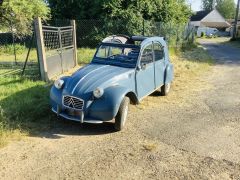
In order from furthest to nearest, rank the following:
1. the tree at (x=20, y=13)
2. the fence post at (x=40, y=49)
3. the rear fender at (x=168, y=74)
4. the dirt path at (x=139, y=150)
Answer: the tree at (x=20, y=13) < the fence post at (x=40, y=49) < the rear fender at (x=168, y=74) < the dirt path at (x=139, y=150)

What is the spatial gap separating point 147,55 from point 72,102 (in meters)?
2.42

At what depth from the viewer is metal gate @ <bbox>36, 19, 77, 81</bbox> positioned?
903 centimetres

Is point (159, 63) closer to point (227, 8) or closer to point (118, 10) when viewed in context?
point (118, 10)

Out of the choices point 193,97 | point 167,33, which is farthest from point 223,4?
point 193,97

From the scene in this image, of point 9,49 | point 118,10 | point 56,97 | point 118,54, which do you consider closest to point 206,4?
point 118,10

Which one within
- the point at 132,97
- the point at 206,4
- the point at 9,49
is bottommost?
the point at 132,97

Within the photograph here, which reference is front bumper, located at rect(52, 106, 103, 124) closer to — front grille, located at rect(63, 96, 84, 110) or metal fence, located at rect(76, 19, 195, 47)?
front grille, located at rect(63, 96, 84, 110)

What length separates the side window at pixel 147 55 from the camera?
6.91 metres

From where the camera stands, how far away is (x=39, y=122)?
6.01 metres

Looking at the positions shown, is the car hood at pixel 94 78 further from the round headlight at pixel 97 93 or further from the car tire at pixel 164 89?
the car tire at pixel 164 89

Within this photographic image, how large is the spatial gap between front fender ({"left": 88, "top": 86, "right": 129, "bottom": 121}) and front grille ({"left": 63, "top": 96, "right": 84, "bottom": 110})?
8.0 inches

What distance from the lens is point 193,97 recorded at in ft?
27.6

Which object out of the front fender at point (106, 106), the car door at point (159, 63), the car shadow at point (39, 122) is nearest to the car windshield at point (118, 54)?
the car door at point (159, 63)

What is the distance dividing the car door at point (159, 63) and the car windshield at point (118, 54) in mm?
915
